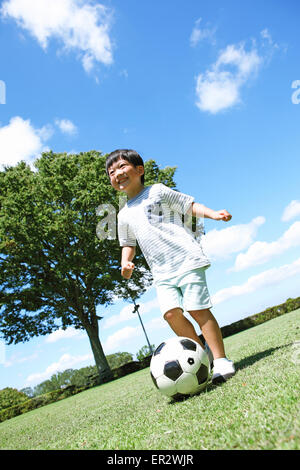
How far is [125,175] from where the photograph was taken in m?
4.43

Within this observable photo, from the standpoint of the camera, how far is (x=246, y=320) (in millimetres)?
25125

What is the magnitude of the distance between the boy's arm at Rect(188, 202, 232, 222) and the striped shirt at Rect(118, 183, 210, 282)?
0.08m

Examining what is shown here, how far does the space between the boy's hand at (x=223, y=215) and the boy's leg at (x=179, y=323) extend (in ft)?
3.78

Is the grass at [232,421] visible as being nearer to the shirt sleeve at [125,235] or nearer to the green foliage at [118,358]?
the shirt sleeve at [125,235]

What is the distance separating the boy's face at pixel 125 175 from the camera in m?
4.43

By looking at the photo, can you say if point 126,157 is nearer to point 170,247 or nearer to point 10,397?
point 170,247

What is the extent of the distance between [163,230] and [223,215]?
0.73 m

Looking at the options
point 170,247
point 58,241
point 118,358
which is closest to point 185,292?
point 170,247

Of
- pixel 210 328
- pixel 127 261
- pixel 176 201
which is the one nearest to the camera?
pixel 210 328

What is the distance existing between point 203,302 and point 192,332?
453mm

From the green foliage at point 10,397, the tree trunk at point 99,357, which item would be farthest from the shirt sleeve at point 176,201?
the green foliage at point 10,397

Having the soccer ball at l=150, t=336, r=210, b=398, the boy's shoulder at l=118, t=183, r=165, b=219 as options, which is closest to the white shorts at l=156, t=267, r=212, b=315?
the soccer ball at l=150, t=336, r=210, b=398

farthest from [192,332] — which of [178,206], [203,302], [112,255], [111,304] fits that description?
[111,304]

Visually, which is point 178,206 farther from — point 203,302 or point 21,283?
point 21,283
